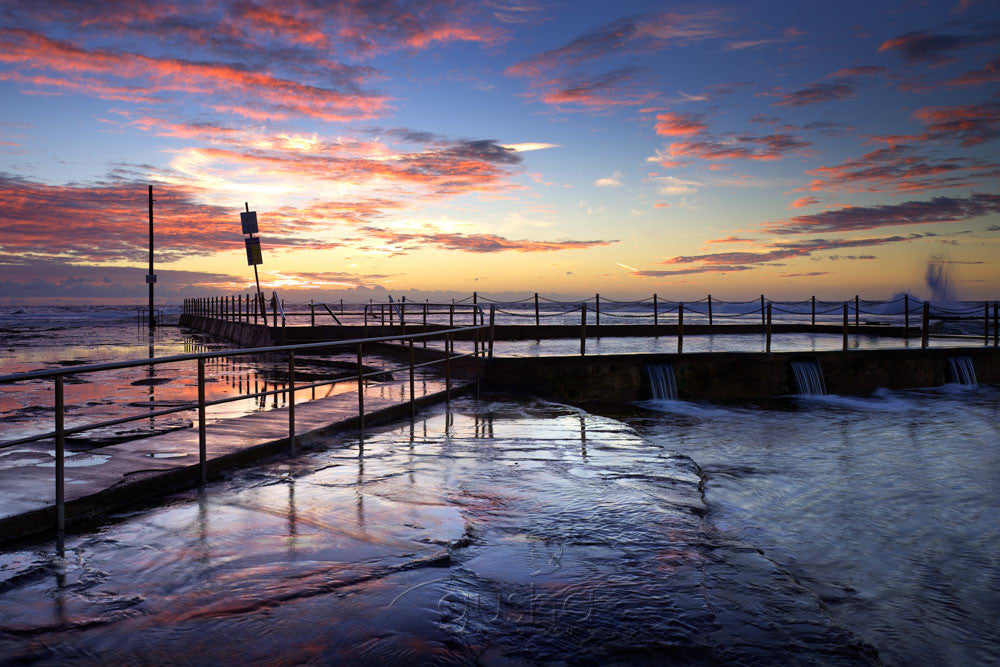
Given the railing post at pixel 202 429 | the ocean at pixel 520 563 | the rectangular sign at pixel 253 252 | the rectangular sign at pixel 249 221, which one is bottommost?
the ocean at pixel 520 563

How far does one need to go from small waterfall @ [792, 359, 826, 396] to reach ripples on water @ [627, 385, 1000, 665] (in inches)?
87.0

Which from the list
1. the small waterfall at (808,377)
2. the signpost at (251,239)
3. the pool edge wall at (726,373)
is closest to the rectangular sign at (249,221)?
the signpost at (251,239)

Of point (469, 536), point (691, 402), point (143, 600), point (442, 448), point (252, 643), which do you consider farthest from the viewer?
point (691, 402)

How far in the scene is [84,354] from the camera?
2134cm

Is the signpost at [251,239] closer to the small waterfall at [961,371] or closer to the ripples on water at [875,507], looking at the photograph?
the ripples on water at [875,507]

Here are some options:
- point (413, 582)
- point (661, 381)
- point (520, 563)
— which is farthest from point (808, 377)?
point (413, 582)

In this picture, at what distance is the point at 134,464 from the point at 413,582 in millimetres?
3451

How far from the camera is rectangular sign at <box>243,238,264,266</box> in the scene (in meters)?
24.1

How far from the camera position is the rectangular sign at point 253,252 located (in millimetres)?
24141

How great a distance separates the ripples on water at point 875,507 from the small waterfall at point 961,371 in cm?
451

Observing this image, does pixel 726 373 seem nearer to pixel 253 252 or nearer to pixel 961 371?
pixel 961 371

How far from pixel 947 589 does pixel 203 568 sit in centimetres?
532

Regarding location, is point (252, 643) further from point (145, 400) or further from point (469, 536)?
point (145, 400)

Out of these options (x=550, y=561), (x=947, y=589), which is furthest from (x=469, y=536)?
(x=947, y=589)
